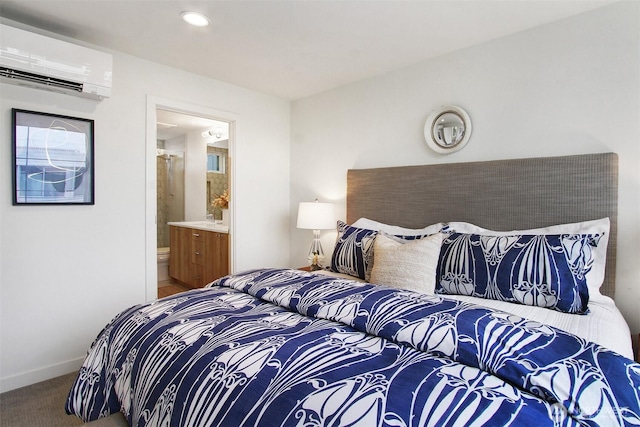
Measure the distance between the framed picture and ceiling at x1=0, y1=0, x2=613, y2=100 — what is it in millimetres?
617

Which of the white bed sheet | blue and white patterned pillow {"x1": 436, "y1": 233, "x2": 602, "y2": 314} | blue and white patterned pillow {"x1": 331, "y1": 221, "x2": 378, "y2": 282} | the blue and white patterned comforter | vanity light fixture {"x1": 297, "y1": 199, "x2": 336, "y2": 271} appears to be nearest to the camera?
the blue and white patterned comforter

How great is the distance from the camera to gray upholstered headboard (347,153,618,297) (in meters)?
2.00

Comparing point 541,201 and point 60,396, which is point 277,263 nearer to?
point 60,396

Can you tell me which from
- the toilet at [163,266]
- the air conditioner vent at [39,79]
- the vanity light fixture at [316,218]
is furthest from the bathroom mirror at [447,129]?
the toilet at [163,266]

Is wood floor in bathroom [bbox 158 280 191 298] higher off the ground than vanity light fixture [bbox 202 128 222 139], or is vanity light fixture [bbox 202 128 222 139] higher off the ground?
vanity light fixture [bbox 202 128 222 139]

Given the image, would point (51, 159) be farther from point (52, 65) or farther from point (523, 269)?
point (523, 269)

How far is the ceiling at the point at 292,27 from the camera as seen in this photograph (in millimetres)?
2029

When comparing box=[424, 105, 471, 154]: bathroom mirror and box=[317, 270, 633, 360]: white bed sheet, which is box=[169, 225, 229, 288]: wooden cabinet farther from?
box=[317, 270, 633, 360]: white bed sheet

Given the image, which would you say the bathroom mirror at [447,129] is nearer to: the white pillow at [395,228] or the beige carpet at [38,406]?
the white pillow at [395,228]

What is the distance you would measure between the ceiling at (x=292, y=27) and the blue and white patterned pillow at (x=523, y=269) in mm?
1335

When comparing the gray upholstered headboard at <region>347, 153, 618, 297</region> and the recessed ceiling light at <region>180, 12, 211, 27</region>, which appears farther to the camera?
the recessed ceiling light at <region>180, 12, 211, 27</region>

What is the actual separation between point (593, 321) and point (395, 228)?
4.61ft

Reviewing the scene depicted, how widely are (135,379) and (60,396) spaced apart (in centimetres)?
141

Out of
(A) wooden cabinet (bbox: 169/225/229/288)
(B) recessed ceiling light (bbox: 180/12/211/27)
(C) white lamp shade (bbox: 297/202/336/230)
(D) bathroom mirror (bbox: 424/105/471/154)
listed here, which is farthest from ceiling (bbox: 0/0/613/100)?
(A) wooden cabinet (bbox: 169/225/229/288)
